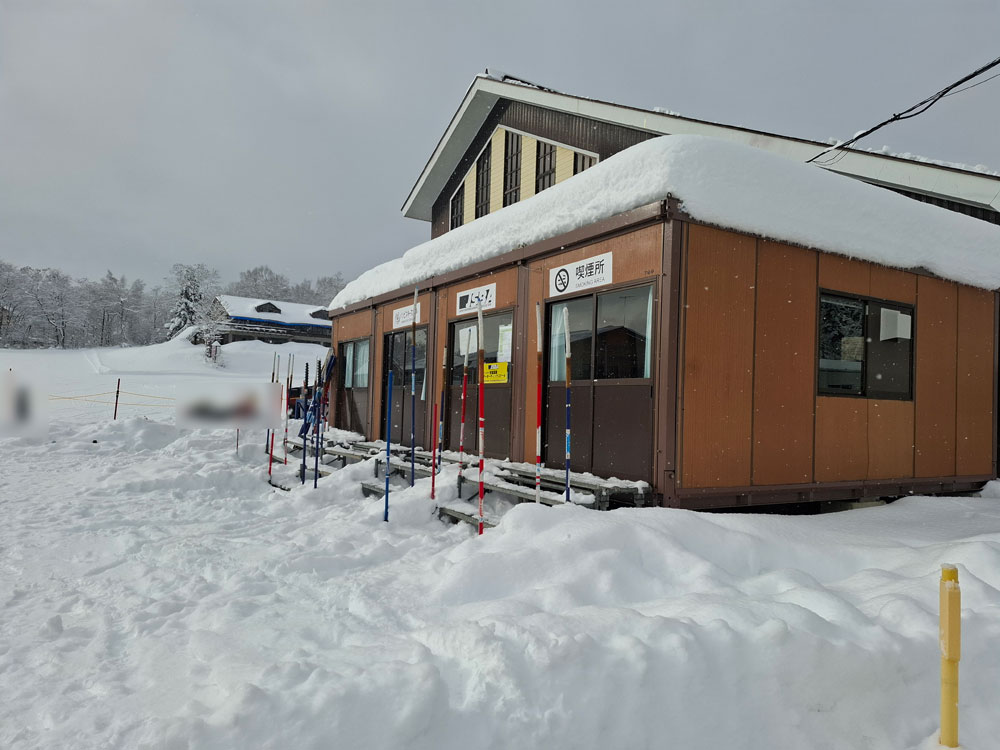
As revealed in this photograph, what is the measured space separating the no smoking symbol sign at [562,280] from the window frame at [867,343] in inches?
114

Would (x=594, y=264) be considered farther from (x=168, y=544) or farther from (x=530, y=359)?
(x=168, y=544)

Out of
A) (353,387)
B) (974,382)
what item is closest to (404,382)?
(353,387)

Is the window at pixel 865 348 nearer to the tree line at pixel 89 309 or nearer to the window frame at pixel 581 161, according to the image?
the window frame at pixel 581 161

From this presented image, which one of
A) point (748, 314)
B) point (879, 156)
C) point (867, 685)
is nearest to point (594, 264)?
point (748, 314)

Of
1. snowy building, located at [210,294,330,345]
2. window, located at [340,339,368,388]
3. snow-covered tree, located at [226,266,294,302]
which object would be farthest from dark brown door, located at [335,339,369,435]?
snow-covered tree, located at [226,266,294,302]

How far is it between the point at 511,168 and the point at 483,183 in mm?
1264

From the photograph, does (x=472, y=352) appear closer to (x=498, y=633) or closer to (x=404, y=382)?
(x=404, y=382)

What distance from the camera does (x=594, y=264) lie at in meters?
7.00

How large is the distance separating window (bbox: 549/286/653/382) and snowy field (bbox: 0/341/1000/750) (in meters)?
1.83

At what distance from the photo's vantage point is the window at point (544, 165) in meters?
13.4

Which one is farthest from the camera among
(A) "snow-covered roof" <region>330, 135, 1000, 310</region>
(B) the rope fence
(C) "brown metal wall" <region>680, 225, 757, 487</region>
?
(B) the rope fence

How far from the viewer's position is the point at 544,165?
1366 centimetres

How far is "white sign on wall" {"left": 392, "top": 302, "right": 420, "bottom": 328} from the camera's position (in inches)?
427

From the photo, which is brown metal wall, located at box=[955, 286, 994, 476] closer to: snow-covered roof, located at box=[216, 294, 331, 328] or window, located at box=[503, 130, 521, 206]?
window, located at box=[503, 130, 521, 206]
